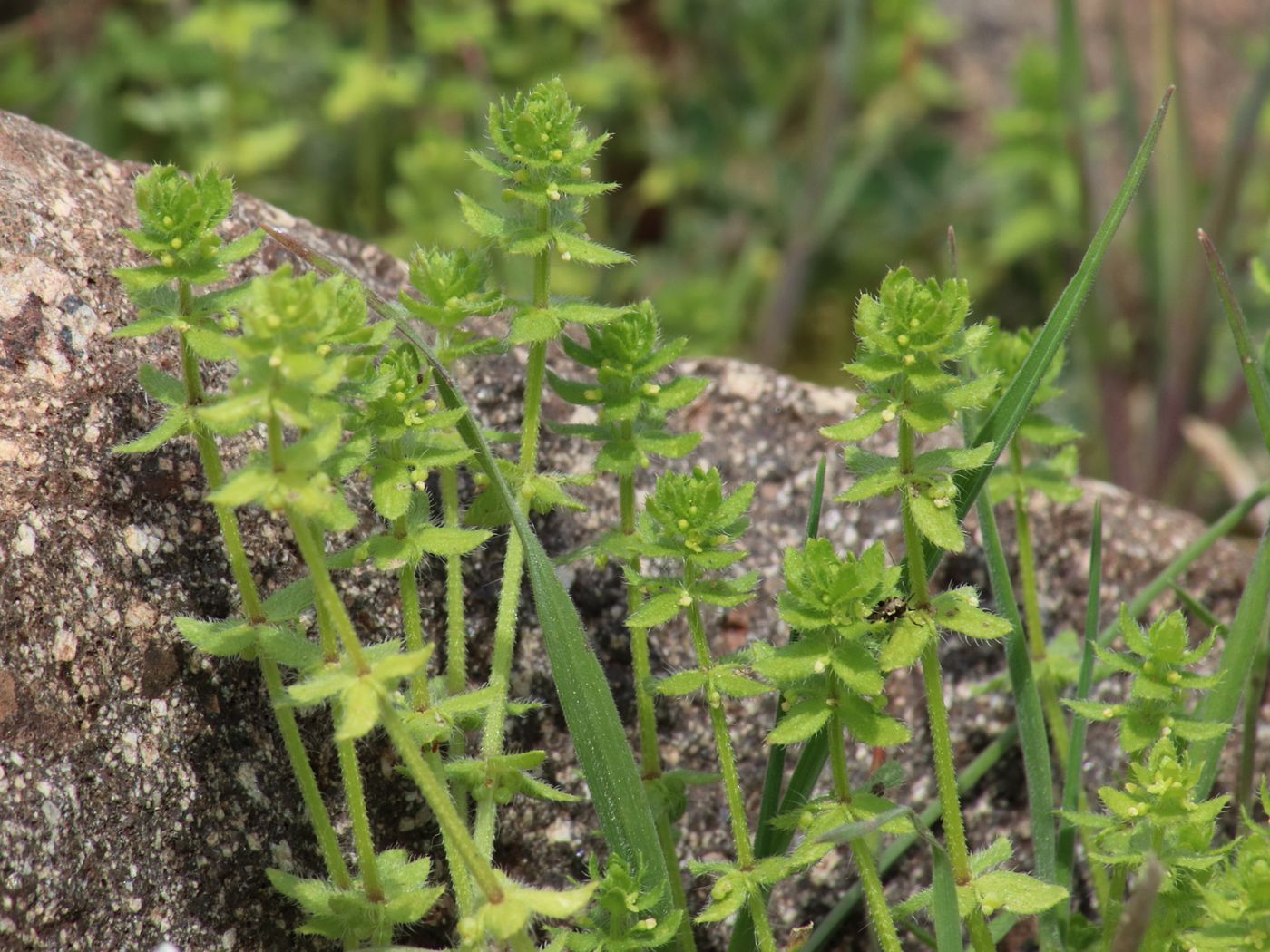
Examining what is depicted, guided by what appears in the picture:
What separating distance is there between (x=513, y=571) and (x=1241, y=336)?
104 cm

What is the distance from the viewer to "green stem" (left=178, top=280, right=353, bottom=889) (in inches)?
67.7

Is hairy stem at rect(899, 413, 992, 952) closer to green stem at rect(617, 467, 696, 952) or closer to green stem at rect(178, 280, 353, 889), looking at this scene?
green stem at rect(617, 467, 696, 952)

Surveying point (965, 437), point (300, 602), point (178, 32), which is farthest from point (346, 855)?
point (178, 32)

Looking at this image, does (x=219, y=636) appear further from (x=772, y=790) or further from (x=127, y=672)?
(x=772, y=790)

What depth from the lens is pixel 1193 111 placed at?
5430 millimetres

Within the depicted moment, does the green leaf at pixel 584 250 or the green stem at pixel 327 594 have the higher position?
the green leaf at pixel 584 250

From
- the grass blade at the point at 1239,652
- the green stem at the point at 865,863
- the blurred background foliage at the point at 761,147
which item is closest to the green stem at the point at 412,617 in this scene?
the green stem at the point at 865,863

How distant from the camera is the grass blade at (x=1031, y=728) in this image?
76.3 inches

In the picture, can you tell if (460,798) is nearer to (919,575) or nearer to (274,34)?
(919,575)

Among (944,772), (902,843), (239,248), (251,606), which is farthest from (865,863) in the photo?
(239,248)

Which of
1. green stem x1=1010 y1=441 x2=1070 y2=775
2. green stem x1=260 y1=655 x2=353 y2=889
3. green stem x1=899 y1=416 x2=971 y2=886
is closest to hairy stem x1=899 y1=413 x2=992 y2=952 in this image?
green stem x1=899 y1=416 x2=971 y2=886

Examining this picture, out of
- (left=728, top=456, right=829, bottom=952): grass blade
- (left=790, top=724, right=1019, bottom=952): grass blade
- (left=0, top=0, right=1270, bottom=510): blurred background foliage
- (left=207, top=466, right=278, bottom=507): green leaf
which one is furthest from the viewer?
(left=0, top=0, right=1270, bottom=510): blurred background foliage

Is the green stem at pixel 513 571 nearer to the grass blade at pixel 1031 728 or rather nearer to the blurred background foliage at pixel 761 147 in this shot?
the grass blade at pixel 1031 728

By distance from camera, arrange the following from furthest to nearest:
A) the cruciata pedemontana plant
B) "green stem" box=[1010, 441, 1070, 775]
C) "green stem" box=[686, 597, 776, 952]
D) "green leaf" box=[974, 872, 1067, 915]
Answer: "green stem" box=[1010, 441, 1070, 775] < "green stem" box=[686, 597, 776, 952] < "green leaf" box=[974, 872, 1067, 915] < the cruciata pedemontana plant
